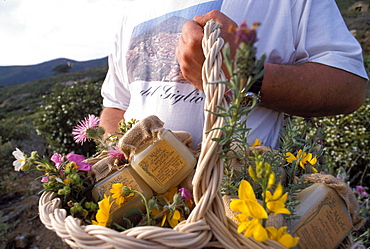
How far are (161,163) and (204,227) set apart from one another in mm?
262

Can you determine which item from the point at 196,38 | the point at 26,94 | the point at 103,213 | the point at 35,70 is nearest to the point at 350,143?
the point at 196,38

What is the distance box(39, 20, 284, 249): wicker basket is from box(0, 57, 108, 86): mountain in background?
46.4ft

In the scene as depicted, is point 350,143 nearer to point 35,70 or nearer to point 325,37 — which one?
point 325,37

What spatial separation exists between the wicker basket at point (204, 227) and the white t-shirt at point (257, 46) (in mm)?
530

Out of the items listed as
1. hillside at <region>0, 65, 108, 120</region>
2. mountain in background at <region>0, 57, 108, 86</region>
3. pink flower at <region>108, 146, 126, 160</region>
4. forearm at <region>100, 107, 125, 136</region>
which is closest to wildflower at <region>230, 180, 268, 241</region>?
pink flower at <region>108, 146, 126, 160</region>

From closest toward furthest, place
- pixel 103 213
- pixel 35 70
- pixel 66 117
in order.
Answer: pixel 103 213 < pixel 66 117 < pixel 35 70

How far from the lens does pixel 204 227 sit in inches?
22.1

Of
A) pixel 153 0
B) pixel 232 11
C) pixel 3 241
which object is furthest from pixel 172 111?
pixel 3 241

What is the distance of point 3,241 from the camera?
104 inches

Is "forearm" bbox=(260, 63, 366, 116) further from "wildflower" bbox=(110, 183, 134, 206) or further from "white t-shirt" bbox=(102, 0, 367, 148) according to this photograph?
"wildflower" bbox=(110, 183, 134, 206)

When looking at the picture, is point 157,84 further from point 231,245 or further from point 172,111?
point 231,245

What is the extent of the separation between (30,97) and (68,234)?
12.9m

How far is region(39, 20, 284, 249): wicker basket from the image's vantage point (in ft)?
1.79

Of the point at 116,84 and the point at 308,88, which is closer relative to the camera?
the point at 308,88
